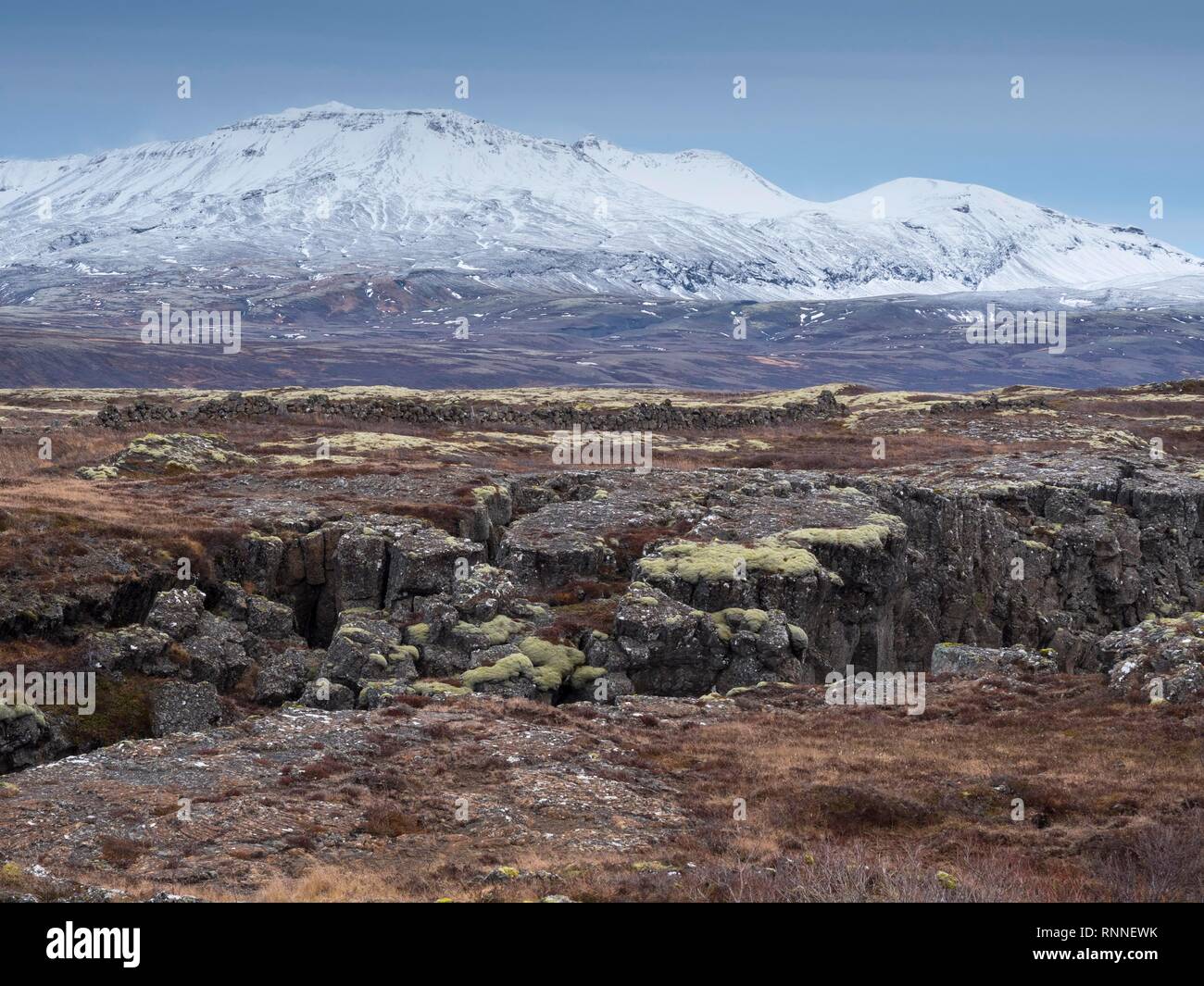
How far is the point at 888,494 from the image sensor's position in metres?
59.2

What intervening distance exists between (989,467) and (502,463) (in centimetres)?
3221

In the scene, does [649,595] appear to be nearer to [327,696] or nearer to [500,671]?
[500,671]
